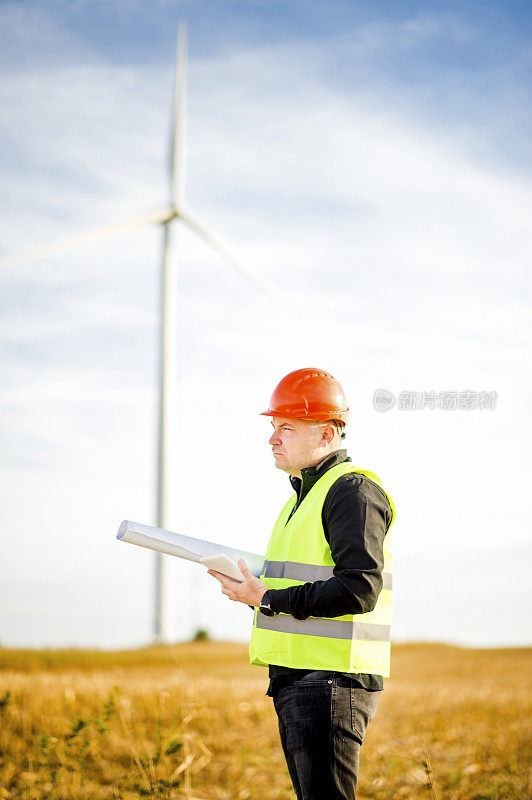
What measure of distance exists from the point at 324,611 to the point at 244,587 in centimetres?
46

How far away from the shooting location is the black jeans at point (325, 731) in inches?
147

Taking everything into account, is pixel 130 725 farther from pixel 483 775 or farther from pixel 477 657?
pixel 477 657

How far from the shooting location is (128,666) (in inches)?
759

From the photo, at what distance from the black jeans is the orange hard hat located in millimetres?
1258

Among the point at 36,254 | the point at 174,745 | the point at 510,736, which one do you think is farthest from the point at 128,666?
the point at 174,745

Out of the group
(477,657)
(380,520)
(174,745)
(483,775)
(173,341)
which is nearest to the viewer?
(380,520)

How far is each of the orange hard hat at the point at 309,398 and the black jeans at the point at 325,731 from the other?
4.13 ft

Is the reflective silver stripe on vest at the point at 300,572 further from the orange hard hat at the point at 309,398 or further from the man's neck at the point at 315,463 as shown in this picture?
the orange hard hat at the point at 309,398

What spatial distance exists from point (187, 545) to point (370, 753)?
5885 millimetres

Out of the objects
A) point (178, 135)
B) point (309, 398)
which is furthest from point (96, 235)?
point (309, 398)

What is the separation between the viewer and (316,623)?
388 cm

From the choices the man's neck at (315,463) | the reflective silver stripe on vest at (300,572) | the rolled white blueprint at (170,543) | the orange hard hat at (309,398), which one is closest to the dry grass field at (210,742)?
the rolled white blueprint at (170,543)

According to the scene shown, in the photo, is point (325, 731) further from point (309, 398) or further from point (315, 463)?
point (309, 398)

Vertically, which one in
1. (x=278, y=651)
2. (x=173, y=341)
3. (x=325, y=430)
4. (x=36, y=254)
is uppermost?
(x=36, y=254)
